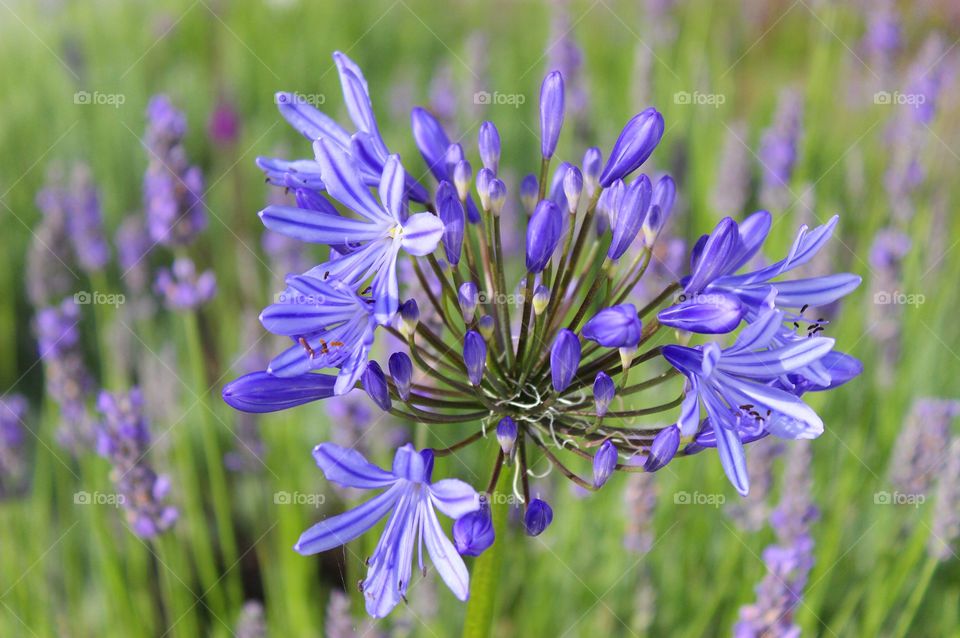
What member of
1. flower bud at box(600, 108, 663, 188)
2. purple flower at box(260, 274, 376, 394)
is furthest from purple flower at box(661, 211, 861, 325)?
purple flower at box(260, 274, 376, 394)

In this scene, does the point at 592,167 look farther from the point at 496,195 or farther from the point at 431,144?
the point at 431,144

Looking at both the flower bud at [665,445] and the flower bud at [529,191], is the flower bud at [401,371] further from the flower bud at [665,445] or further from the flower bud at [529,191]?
the flower bud at [529,191]

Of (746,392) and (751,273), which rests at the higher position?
(751,273)

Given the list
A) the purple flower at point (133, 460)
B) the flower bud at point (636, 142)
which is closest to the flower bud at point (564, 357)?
the flower bud at point (636, 142)

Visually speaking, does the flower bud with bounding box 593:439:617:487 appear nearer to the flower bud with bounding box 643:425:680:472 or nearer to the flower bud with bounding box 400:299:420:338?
the flower bud with bounding box 643:425:680:472

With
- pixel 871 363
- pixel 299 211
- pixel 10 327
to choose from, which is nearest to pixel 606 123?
pixel 871 363

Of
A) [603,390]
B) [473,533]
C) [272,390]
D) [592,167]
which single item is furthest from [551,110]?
[473,533]

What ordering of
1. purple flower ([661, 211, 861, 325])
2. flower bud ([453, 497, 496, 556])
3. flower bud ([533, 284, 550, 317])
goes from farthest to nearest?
flower bud ([533, 284, 550, 317]), purple flower ([661, 211, 861, 325]), flower bud ([453, 497, 496, 556])
